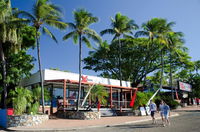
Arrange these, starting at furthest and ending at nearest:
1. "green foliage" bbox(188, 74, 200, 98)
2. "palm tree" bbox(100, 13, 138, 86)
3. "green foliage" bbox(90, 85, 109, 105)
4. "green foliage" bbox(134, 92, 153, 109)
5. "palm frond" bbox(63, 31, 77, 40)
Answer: "green foliage" bbox(188, 74, 200, 98) → "palm tree" bbox(100, 13, 138, 86) → "green foliage" bbox(134, 92, 153, 109) → "palm frond" bbox(63, 31, 77, 40) → "green foliage" bbox(90, 85, 109, 105)

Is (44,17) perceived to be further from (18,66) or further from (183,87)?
(183,87)

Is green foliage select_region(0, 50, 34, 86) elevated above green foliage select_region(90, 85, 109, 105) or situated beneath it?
elevated above

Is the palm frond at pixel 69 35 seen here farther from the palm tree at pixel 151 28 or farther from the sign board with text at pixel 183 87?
the sign board with text at pixel 183 87

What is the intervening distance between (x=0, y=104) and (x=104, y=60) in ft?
71.6

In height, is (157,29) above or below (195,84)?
above

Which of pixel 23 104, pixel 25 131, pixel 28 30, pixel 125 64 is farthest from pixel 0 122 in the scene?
pixel 125 64

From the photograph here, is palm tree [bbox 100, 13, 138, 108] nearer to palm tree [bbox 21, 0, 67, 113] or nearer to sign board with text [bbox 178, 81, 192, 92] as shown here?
palm tree [bbox 21, 0, 67, 113]

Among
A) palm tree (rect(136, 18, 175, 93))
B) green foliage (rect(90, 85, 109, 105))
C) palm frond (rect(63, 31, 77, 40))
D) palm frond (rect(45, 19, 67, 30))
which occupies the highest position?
palm tree (rect(136, 18, 175, 93))

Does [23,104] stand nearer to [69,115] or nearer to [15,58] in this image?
[69,115]

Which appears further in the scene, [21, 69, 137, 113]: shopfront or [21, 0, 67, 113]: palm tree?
[21, 69, 137, 113]: shopfront

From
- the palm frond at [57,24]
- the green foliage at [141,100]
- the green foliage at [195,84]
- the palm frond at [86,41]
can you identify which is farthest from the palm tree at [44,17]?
the green foliage at [195,84]

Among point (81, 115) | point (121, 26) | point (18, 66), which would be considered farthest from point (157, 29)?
point (18, 66)

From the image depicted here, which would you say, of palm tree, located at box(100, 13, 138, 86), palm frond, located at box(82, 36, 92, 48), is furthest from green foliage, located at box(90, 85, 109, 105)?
palm tree, located at box(100, 13, 138, 86)

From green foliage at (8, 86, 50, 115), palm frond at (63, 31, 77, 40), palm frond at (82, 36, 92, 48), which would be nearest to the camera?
green foliage at (8, 86, 50, 115)
